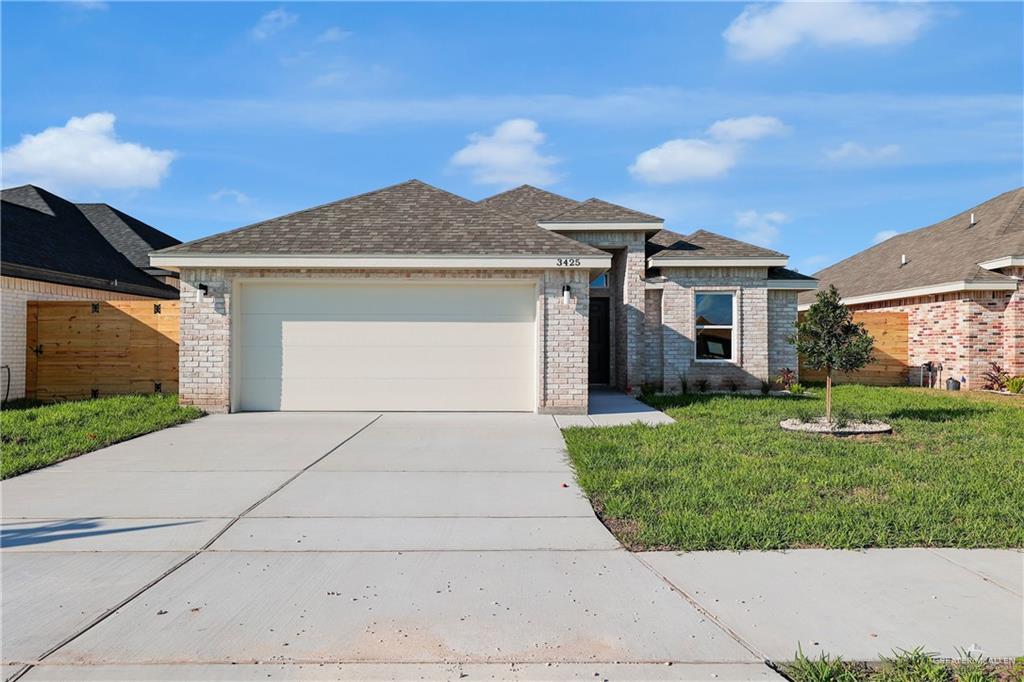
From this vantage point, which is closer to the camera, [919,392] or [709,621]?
[709,621]

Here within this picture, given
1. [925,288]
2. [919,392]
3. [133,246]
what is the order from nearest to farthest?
[919,392] → [925,288] → [133,246]

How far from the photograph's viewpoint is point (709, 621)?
330cm

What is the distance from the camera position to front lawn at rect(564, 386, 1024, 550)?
4547 millimetres

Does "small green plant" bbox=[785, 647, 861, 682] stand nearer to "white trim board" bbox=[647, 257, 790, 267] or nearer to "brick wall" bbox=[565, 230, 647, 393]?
"brick wall" bbox=[565, 230, 647, 393]

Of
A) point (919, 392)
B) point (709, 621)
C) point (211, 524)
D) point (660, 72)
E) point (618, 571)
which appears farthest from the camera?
point (919, 392)

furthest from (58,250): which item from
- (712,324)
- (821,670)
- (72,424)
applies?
(821,670)

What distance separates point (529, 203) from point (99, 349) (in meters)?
10.7

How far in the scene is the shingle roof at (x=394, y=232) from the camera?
11000 mm

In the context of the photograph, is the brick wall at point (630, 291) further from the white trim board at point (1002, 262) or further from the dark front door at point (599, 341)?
the white trim board at point (1002, 262)

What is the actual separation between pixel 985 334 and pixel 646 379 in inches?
341

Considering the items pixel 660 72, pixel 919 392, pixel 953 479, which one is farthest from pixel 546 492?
pixel 919 392

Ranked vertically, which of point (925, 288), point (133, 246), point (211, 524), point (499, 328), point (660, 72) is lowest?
point (211, 524)

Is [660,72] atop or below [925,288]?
atop

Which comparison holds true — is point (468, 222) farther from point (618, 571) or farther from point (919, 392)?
point (919, 392)
